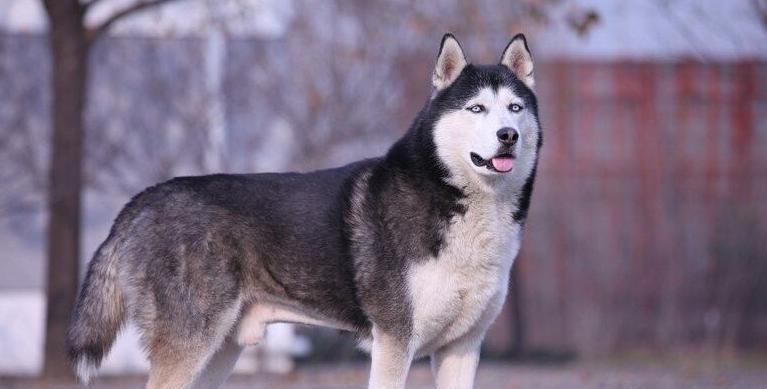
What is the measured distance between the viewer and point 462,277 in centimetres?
503

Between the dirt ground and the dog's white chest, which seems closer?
the dog's white chest

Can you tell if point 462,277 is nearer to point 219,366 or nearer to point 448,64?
point 448,64

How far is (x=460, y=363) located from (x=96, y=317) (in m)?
1.71

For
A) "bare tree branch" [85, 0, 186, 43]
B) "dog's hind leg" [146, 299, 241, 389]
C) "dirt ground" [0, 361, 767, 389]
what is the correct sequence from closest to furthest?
"dog's hind leg" [146, 299, 241, 389]
"dirt ground" [0, 361, 767, 389]
"bare tree branch" [85, 0, 186, 43]

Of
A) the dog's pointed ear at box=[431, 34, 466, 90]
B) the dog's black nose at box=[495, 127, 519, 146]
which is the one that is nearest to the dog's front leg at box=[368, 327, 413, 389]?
the dog's black nose at box=[495, 127, 519, 146]

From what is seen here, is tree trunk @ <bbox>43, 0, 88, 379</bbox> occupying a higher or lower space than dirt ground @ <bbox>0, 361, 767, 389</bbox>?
higher

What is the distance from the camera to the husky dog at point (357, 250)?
5.03m

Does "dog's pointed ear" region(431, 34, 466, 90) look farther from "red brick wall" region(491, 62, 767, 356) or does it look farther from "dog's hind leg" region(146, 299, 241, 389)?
"red brick wall" region(491, 62, 767, 356)

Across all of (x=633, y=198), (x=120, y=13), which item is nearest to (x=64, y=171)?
(x=120, y=13)

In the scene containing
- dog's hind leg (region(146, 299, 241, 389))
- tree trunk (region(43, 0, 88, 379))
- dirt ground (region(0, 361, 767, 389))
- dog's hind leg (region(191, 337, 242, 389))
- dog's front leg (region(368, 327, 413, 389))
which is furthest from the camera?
tree trunk (region(43, 0, 88, 379))

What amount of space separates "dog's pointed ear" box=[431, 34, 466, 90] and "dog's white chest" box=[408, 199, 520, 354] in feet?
2.03

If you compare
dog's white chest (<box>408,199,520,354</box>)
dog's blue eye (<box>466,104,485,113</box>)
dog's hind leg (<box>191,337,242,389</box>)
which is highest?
dog's blue eye (<box>466,104,485,113</box>)

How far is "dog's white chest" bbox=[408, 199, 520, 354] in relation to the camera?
500 cm

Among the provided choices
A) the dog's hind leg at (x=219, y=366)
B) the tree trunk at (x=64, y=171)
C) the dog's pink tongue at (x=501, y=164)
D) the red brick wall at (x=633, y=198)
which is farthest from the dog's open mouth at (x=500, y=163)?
the red brick wall at (x=633, y=198)
